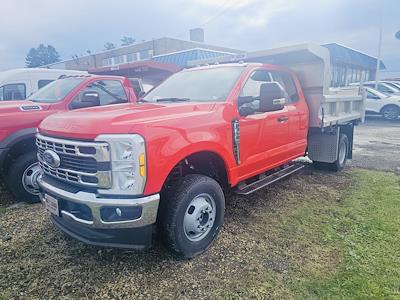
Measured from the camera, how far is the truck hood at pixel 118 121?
8.44 ft

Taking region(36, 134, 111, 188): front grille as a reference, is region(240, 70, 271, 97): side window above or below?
above

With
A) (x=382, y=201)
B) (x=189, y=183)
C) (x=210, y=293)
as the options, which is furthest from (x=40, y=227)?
(x=382, y=201)

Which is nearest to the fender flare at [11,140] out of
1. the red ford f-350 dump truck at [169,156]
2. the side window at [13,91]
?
the red ford f-350 dump truck at [169,156]

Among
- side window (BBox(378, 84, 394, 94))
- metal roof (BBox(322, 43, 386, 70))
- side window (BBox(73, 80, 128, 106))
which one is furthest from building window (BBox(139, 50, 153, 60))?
side window (BBox(73, 80, 128, 106))

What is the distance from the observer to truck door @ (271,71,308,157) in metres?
4.71

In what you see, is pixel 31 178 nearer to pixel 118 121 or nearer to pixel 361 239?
pixel 118 121

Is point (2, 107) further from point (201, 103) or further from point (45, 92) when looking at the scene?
point (201, 103)

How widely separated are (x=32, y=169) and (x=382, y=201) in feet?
17.2

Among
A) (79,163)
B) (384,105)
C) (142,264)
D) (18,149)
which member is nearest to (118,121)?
(79,163)

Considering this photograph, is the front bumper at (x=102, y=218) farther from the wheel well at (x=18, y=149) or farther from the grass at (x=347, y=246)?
the wheel well at (x=18, y=149)

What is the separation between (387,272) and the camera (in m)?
2.91

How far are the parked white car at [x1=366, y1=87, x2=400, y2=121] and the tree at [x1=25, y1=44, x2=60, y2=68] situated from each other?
241ft

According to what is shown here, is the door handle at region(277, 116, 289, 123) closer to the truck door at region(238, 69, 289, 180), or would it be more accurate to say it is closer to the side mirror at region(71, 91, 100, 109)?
the truck door at region(238, 69, 289, 180)

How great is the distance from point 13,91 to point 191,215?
8462mm
